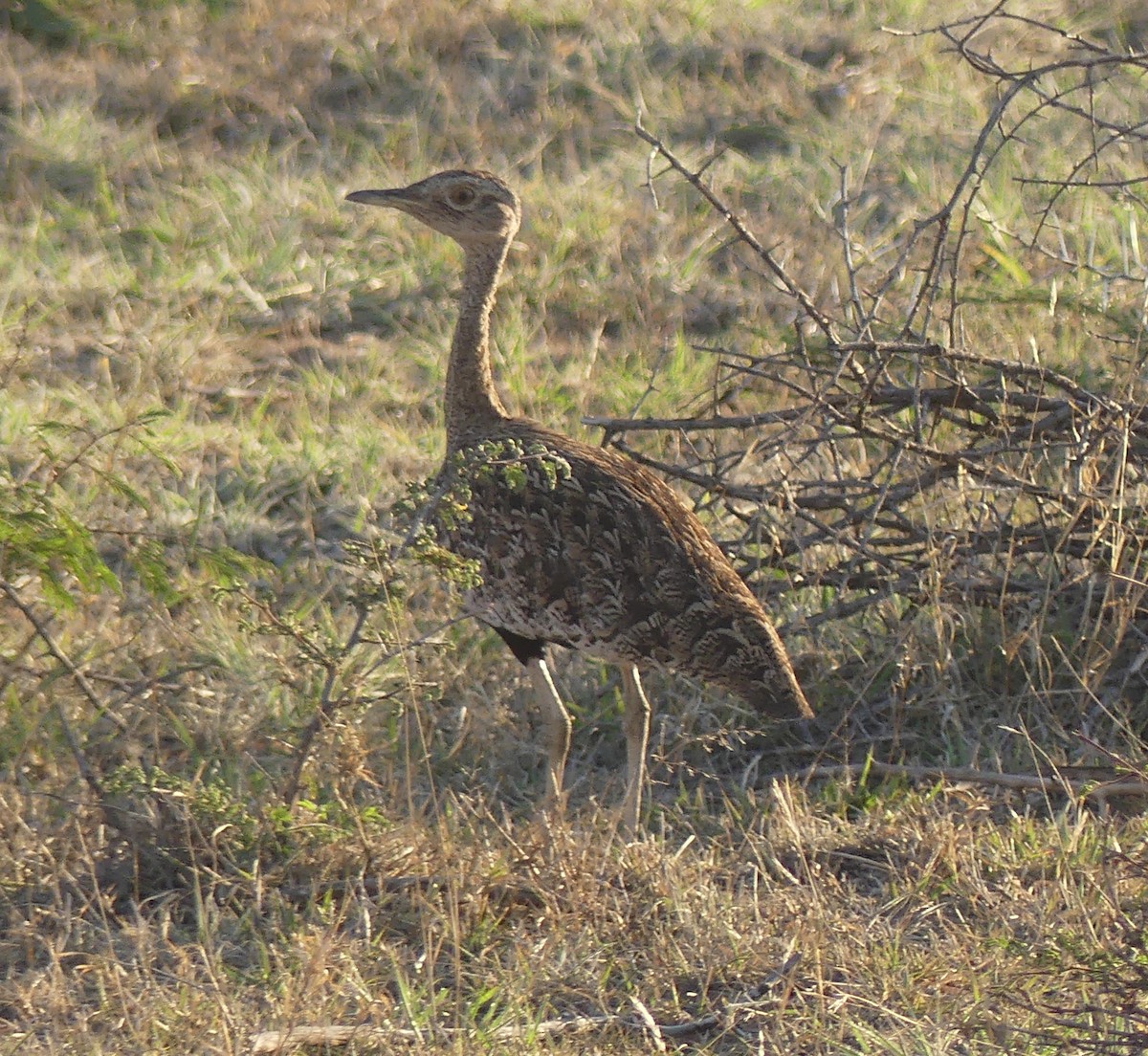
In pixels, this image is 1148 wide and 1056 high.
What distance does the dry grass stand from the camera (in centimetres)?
353

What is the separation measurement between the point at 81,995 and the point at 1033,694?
243cm

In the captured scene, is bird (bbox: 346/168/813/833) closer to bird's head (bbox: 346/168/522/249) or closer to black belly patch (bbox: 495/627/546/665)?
black belly patch (bbox: 495/627/546/665)

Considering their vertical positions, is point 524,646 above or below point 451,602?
above

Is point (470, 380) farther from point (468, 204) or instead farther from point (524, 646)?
point (524, 646)

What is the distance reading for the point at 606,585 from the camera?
4.32 metres

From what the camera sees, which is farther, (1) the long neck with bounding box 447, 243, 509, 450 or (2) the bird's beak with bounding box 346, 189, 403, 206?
(2) the bird's beak with bounding box 346, 189, 403, 206

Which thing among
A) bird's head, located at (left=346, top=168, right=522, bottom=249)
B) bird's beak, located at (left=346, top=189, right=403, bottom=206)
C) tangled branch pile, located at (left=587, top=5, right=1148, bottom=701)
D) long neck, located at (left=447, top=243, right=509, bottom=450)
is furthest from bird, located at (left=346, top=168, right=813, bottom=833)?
bird's beak, located at (left=346, top=189, right=403, bottom=206)

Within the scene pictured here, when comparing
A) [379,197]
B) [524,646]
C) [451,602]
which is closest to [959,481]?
[524,646]

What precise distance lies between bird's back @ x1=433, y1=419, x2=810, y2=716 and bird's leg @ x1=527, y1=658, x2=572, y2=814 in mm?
144

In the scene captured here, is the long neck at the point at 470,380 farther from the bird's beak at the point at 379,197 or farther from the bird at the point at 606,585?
the bird's beak at the point at 379,197

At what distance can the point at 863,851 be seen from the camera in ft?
13.7

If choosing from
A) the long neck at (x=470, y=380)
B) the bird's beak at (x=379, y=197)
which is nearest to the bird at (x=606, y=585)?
the long neck at (x=470, y=380)

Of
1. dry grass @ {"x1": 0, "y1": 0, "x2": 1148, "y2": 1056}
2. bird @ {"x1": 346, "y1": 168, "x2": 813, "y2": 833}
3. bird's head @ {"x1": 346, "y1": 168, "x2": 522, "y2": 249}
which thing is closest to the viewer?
dry grass @ {"x1": 0, "y1": 0, "x2": 1148, "y2": 1056}

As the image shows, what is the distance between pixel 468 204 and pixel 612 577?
53.2 inches
